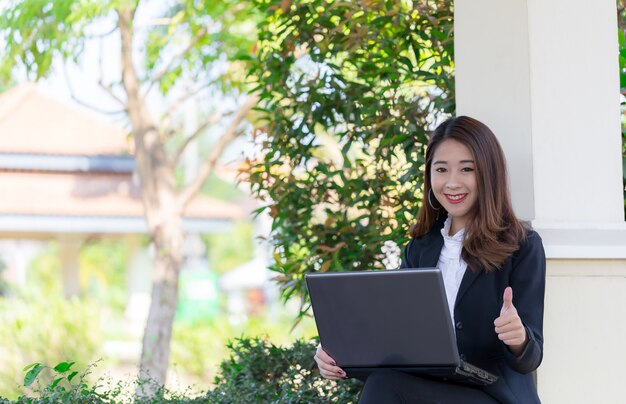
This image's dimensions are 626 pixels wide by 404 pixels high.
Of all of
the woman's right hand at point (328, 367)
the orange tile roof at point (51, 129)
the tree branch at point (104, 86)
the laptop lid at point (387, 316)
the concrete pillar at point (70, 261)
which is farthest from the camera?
the concrete pillar at point (70, 261)

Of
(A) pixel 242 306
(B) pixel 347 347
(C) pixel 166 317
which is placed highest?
(B) pixel 347 347

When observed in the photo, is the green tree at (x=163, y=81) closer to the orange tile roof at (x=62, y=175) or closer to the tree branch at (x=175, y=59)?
the tree branch at (x=175, y=59)

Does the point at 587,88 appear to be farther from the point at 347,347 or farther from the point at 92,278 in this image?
the point at 92,278

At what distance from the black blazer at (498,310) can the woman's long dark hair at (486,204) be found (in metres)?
0.04

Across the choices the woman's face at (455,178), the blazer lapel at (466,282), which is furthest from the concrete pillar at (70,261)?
the blazer lapel at (466,282)

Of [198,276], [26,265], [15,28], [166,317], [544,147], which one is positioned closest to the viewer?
[544,147]

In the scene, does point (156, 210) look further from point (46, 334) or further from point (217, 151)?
point (46, 334)

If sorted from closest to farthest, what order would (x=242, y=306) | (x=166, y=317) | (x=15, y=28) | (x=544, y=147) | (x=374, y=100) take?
(x=544, y=147) → (x=374, y=100) → (x=15, y=28) → (x=166, y=317) → (x=242, y=306)

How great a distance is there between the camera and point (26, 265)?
38.9 metres

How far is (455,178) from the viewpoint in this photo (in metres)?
3.00

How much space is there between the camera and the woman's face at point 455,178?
2992 millimetres

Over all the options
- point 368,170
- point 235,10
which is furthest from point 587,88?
point 235,10

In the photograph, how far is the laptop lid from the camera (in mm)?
2521

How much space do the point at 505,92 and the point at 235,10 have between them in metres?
5.61
